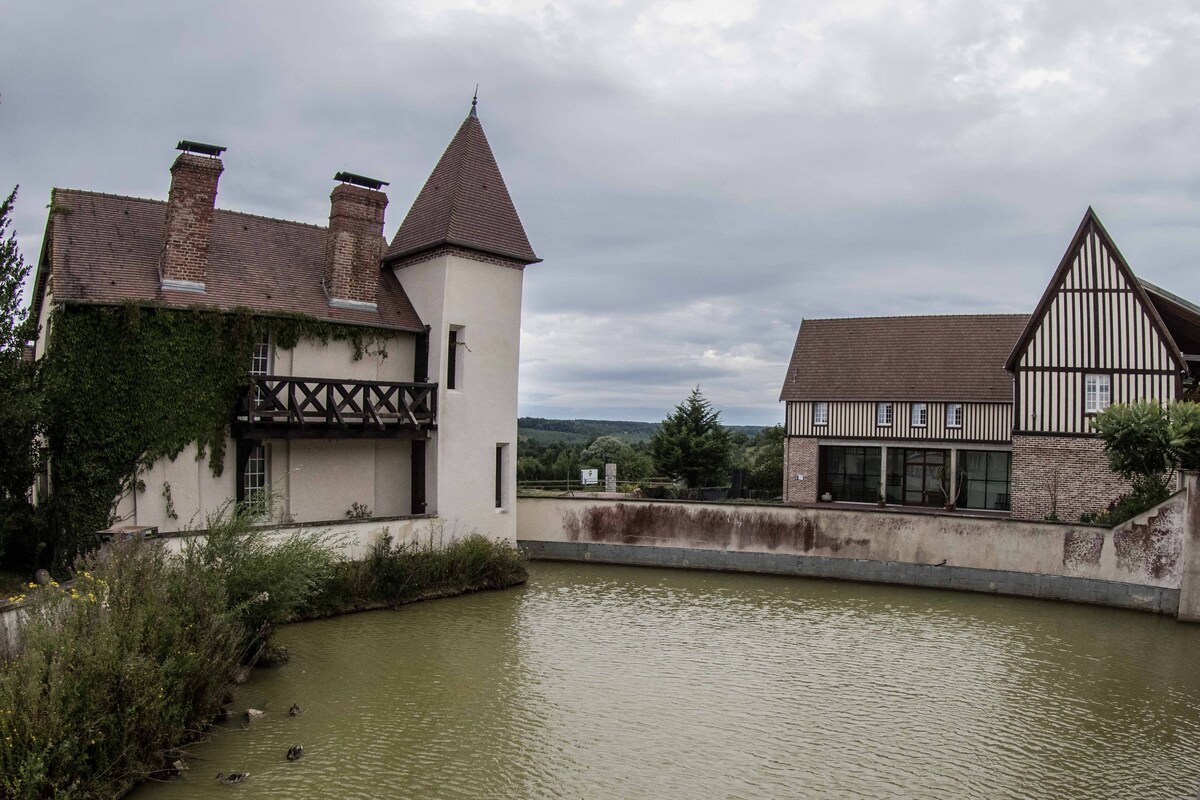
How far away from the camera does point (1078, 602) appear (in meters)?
16.5

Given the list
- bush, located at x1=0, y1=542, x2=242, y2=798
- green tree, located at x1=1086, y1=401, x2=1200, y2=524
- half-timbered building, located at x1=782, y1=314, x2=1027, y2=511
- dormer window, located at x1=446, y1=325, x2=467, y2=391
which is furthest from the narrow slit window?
half-timbered building, located at x1=782, y1=314, x2=1027, y2=511

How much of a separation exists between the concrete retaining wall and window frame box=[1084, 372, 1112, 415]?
5.51m

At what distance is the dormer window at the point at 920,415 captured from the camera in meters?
27.4

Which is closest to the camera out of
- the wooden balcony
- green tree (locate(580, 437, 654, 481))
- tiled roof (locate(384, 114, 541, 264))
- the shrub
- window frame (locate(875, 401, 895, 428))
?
the wooden balcony

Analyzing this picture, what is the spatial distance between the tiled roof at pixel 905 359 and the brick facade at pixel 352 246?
52.2ft

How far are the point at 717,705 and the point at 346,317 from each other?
34.5 feet

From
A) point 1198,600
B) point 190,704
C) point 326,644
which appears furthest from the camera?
point 1198,600

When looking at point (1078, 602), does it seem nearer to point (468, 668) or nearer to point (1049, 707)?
point (1049, 707)

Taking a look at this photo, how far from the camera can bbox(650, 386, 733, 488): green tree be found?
3194 centimetres

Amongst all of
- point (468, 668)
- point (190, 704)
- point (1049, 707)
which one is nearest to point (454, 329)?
→ point (468, 668)

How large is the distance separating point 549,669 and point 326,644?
3.36 meters

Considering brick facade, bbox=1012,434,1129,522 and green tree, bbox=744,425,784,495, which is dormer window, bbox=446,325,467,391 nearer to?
brick facade, bbox=1012,434,1129,522

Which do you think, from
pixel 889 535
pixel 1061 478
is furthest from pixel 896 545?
pixel 1061 478

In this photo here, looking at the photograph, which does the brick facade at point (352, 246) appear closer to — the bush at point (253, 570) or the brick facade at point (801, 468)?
the bush at point (253, 570)
